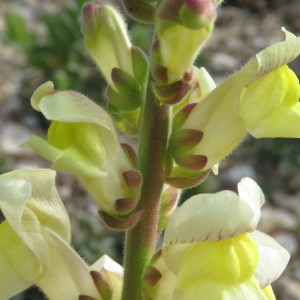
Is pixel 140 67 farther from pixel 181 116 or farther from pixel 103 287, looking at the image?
pixel 103 287

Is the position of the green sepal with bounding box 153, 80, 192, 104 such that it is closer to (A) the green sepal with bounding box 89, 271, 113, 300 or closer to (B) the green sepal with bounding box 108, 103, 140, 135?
(B) the green sepal with bounding box 108, 103, 140, 135

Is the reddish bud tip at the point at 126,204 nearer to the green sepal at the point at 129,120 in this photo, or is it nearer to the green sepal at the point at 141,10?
the green sepal at the point at 129,120

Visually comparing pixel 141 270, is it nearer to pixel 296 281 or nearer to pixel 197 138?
pixel 197 138

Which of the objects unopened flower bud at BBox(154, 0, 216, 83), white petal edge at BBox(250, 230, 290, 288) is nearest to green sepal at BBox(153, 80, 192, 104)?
unopened flower bud at BBox(154, 0, 216, 83)

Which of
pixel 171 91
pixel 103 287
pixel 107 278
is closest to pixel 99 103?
pixel 107 278

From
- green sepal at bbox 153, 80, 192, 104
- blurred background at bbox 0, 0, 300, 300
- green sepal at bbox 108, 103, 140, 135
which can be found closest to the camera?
green sepal at bbox 153, 80, 192, 104

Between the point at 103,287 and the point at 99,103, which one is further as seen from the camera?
the point at 99,103

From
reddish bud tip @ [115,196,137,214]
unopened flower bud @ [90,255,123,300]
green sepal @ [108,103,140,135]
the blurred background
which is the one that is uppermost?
green sepal @ [108,103,140,135]

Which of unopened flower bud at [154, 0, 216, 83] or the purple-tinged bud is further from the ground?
unopened flower bud at [154, 0, 216, 83]

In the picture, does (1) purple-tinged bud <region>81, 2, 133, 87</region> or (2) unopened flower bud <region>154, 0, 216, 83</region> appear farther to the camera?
(1) purple-tinged bud <region>81, 2, 133, 87</region>

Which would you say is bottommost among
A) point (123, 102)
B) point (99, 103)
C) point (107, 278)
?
point (99, 103)

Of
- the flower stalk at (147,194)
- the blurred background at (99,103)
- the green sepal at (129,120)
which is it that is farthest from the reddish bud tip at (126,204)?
the blurred background at (99,103)
